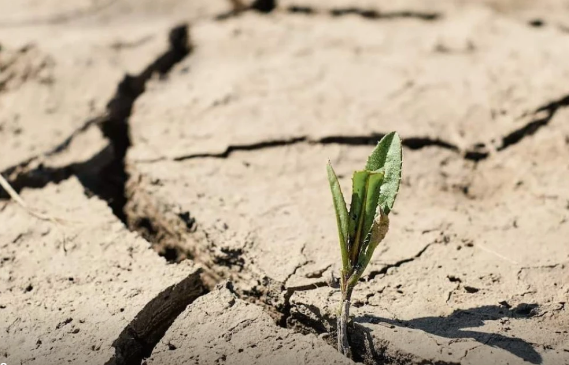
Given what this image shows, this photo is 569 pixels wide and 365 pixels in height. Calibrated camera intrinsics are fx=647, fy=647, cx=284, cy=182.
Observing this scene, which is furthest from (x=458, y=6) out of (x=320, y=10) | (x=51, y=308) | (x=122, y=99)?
(x=51, y=308)

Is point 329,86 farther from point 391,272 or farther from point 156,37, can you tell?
point 391,272

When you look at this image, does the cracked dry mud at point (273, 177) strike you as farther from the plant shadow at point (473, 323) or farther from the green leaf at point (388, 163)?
the green leaf at point (388, 163)

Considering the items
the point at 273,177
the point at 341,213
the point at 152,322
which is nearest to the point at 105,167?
the point at 273,177

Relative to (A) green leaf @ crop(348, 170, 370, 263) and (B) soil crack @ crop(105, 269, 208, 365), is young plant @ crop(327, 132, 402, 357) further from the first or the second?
(B) soil crack @ crop(105, 269, 208, 365)

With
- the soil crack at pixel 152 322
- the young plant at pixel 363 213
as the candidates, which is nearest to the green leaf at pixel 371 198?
the young plant at pixel 363 213

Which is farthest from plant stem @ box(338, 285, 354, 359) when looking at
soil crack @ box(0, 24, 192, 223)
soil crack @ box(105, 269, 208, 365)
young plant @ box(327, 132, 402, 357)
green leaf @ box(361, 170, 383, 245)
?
soil crack @ box(0, 24, 192, 223)

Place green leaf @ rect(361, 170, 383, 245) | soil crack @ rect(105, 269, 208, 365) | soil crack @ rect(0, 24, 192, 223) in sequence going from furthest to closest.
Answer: soil crack @ rect(0, 24, 192, 223) < soil crack @ rect(105, 269, 208, 365) < green leaf @ rect(361, 170, 383, 245)
